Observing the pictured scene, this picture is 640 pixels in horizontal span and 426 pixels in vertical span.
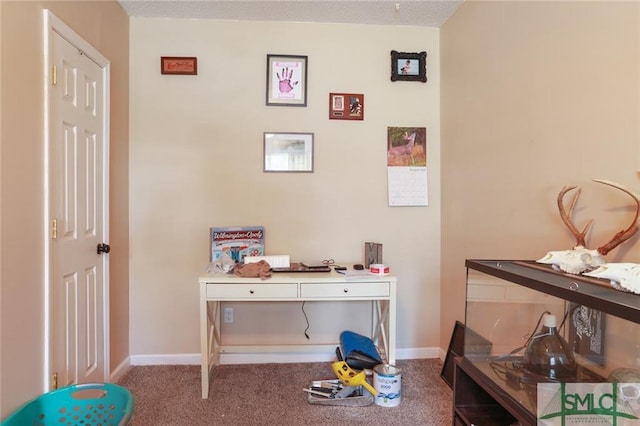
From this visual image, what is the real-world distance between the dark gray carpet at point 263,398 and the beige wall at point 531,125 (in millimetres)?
585

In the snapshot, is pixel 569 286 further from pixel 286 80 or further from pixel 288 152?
pixel 286 80

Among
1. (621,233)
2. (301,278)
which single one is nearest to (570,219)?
(621,233)

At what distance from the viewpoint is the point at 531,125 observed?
69.1 inches

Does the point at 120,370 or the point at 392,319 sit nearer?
the point at 392,319

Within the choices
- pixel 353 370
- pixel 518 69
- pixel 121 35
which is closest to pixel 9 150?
pixel 121 35

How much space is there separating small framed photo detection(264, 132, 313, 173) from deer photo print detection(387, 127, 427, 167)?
601 mm

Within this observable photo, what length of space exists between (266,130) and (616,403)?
2333 mm

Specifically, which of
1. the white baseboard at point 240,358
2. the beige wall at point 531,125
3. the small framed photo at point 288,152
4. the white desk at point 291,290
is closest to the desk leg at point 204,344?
the white desk at point 291,290

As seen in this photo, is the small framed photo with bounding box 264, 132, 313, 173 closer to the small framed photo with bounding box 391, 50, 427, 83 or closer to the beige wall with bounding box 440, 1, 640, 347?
the small framed photo with bounding box 391, 50, 427, 83

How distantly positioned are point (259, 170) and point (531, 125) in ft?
5.65

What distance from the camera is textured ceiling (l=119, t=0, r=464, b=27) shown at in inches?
94.9

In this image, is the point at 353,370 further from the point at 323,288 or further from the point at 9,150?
the point at 9,150

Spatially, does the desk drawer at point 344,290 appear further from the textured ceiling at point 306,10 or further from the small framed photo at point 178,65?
the textured ceiling at point 306,10

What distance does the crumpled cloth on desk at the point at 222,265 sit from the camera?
7.49 feet
